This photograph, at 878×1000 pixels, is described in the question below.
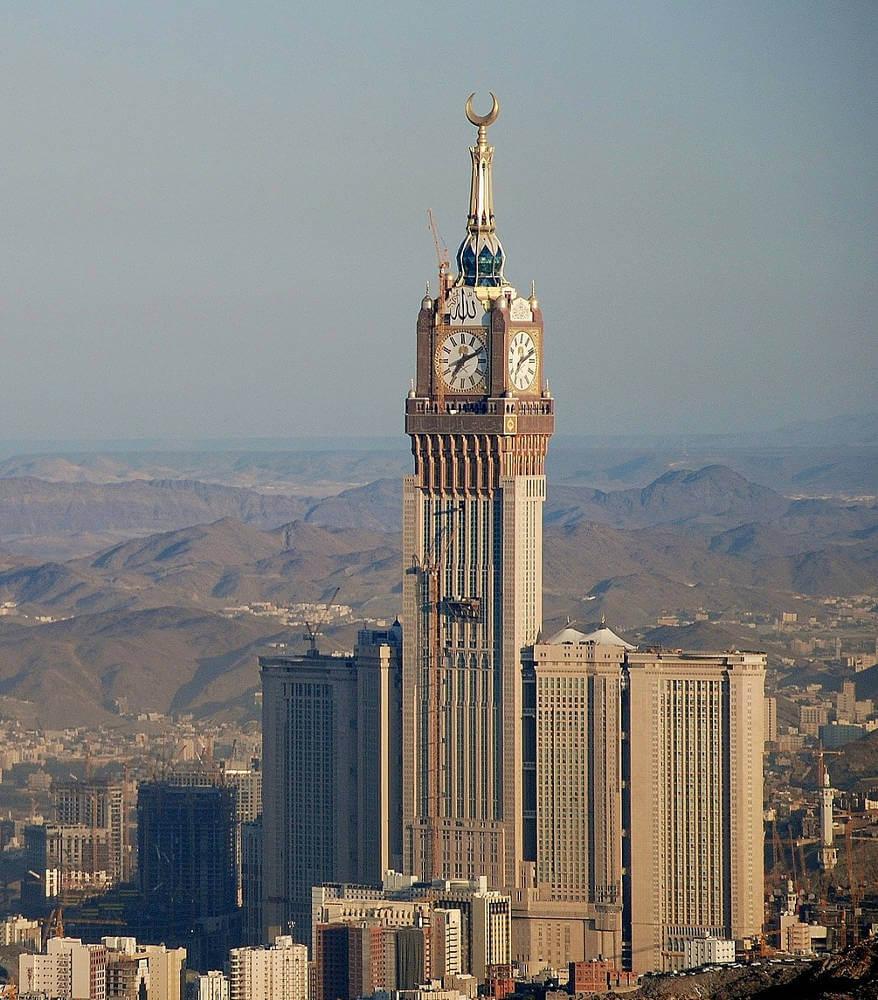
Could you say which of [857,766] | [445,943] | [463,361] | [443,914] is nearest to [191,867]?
[443,914]

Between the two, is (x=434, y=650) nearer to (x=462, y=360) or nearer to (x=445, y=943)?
(x=462, y=360)

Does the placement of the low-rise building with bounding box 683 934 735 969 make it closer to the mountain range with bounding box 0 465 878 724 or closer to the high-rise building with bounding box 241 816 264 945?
the high-rise building with bounding box 241 816 264 945

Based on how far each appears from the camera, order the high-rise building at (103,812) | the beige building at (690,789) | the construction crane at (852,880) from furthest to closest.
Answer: the high-rise building at (103,812) → the construction crane at (852,880) → the beige building at (690,789)

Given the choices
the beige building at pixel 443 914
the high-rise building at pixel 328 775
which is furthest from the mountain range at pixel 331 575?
the beige building at pixel 443 914

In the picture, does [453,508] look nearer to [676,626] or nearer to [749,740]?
[749,740]

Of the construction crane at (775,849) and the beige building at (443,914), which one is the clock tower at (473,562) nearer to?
the beige building at (443,914)
